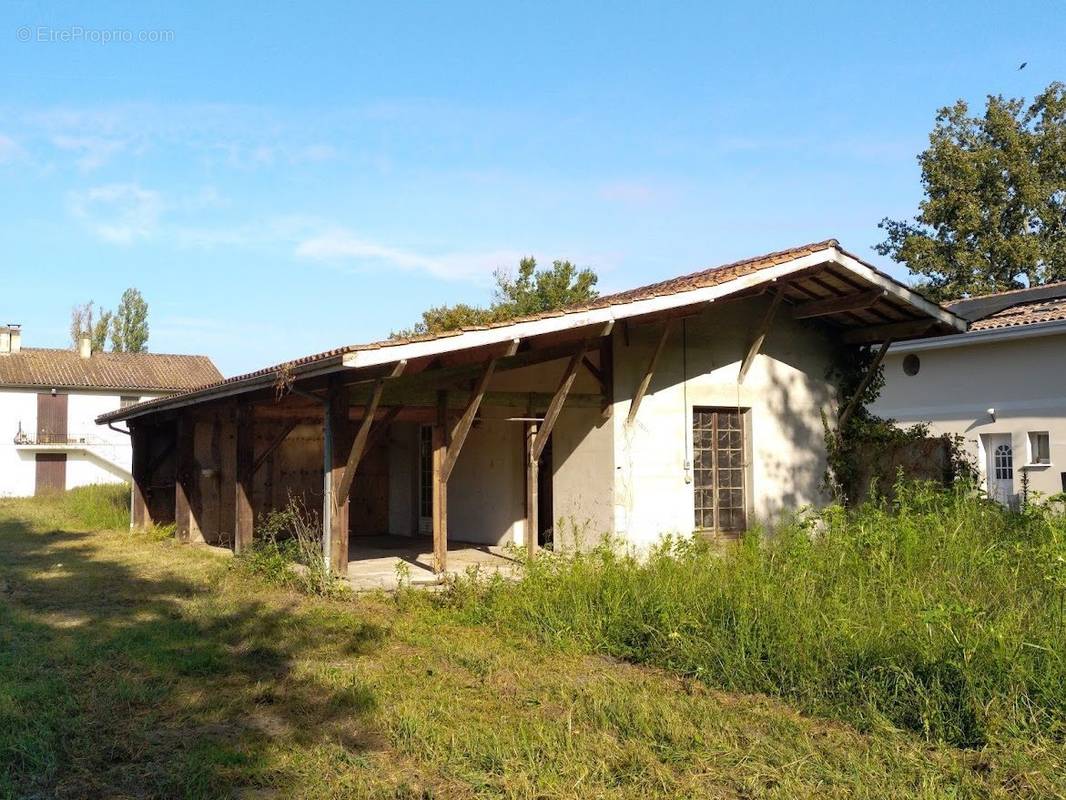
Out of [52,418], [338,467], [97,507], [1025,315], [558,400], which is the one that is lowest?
[97,507]

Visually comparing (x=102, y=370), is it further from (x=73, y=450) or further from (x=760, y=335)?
(x=760, y=335)

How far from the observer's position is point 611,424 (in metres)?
11.2

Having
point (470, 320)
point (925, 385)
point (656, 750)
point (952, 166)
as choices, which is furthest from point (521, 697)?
point (952, 166)

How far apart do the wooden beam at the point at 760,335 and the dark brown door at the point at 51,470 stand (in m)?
34.4

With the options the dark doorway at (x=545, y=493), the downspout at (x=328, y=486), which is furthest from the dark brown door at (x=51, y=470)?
the downspout at (x=328, y=486)

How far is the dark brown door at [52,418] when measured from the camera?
37500 millimetres

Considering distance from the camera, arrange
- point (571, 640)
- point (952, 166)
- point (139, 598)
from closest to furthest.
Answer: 1. point (571, 640)
2. point (139, 598)
3. point (952, 166)

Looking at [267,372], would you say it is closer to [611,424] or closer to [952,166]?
[611,424]

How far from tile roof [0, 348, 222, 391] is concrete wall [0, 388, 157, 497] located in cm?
54

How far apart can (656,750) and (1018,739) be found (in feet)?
5.96

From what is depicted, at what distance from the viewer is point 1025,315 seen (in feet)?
54.7

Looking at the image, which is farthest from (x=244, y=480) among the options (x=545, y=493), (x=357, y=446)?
(x=545, y=493)

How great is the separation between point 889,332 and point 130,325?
161ft

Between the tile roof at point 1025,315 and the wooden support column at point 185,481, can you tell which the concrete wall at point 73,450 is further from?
the tile roof at point 1025,315
